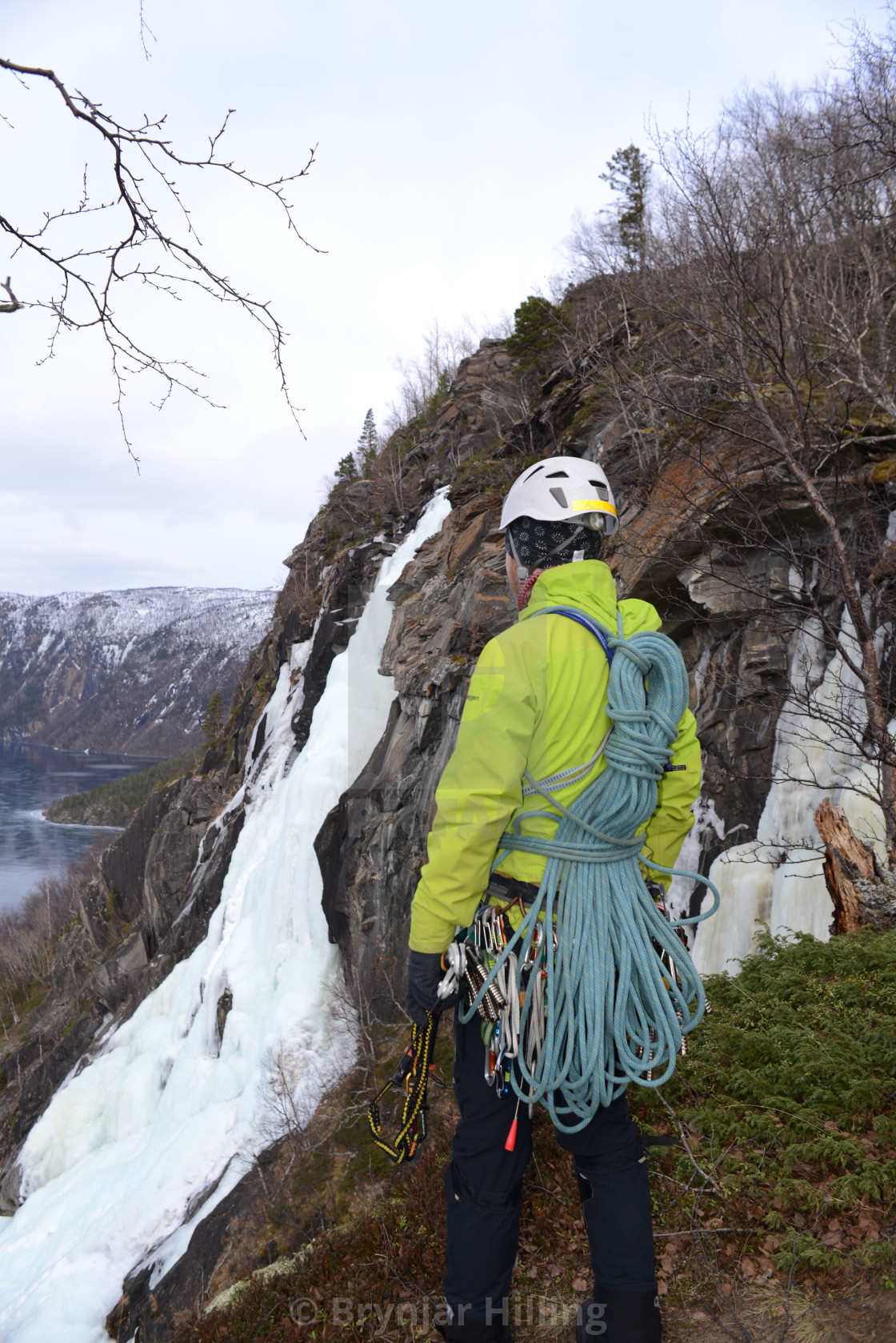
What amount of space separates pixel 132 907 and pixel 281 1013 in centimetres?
2383

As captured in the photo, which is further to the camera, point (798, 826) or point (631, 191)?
point (631, 191)

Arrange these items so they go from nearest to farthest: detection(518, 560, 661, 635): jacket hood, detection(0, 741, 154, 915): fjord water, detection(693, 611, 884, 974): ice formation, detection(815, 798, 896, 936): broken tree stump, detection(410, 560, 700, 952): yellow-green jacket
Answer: detection(410, 560, 700, 952): yellow-green jacket → detection(518, 560, 661, 635): jacket hood → detection(815, 798, 896, 936): broken tree stump → detection(693, 611, 884, 974): ice formation → detection(0, 741, 154, 915): fjord water

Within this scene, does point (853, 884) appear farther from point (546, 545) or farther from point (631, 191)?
point (631, 191)

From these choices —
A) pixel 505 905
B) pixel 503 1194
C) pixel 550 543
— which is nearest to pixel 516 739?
pixel 505 905

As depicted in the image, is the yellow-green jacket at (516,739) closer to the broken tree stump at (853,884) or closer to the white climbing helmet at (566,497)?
the white climbing helmet at (566,497)

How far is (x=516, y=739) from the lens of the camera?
212 centimetres

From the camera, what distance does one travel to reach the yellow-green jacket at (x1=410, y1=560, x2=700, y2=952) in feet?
6.79

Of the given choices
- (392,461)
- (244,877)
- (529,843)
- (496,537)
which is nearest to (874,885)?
(529,843)

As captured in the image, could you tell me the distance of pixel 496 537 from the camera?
12.6 m

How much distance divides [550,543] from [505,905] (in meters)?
1.28

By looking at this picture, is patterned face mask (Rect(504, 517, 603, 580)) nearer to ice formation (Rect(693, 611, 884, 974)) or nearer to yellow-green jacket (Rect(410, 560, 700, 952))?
yellow-green jacket (Rect(410, 560, 700, 952))

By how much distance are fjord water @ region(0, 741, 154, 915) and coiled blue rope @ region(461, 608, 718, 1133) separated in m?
70.7

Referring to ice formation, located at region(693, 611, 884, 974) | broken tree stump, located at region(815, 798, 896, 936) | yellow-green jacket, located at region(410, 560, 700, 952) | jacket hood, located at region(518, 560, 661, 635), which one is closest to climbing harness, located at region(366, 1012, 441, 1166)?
yellow-green jacket, located at region(410, 560, 700, 952)

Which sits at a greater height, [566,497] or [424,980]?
[566,497]
